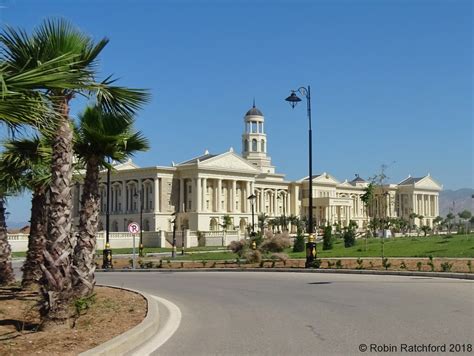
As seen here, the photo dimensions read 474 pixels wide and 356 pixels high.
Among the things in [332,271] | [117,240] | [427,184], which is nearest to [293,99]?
[332,271]

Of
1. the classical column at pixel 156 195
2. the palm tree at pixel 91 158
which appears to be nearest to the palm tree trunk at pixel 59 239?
the palm tree at pixel 91 158

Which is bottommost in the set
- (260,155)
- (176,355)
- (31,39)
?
(176,355)

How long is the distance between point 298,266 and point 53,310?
2059 centimetres

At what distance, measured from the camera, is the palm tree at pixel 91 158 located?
15.1 m

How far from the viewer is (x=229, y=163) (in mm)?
126375

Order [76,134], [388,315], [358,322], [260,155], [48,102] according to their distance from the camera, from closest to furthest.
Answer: [48,102], [358,322], [388,315], [76,134], [260,155]

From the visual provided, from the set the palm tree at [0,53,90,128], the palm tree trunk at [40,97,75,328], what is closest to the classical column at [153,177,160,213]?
the palm tree trunk at [40,97,75,328]

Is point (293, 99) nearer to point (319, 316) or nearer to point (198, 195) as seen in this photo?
point (319, 316)

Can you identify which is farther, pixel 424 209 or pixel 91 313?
pixel 424 209

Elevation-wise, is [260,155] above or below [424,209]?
above

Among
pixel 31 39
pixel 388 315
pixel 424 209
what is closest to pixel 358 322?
pixel 388 315

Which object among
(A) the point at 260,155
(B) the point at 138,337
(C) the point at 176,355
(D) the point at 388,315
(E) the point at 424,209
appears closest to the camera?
(C) the point at 176,355

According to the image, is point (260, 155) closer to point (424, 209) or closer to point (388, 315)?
point (424, 209)

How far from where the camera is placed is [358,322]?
454 inches
